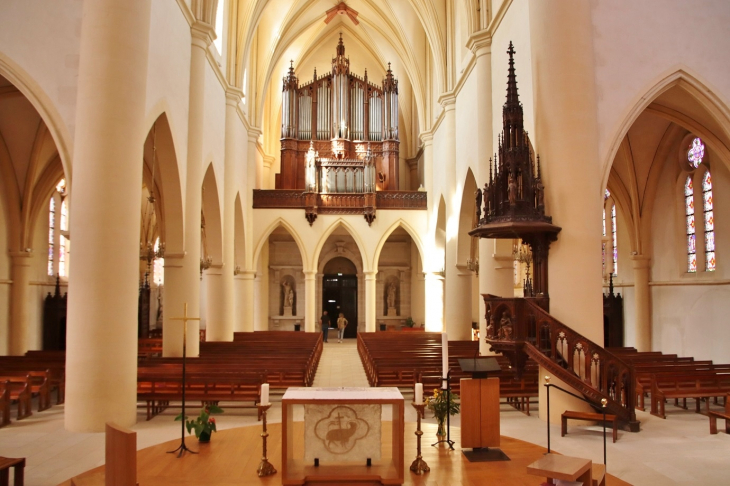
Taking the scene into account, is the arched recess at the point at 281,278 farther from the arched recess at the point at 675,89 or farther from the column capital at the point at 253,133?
the arched recess at the point at 675,89

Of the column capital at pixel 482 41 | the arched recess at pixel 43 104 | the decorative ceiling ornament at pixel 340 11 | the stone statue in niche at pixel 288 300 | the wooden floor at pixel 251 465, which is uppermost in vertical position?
the decorative ceiling ornament at pixel 340 11

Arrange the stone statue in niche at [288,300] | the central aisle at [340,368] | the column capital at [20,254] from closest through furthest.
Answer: the central aisle at [340,368] → the column capital at [20,254] → the stone statue in niche at [288,300]

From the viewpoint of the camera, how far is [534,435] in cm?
893

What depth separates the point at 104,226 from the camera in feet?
30.0

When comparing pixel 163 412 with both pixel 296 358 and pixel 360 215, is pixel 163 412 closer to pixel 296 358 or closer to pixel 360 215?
pixel 296 358

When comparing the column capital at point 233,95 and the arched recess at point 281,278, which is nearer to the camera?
the column capital at point 233,95

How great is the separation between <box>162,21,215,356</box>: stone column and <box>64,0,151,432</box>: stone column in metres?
4.73

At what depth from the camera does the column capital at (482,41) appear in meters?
14.7

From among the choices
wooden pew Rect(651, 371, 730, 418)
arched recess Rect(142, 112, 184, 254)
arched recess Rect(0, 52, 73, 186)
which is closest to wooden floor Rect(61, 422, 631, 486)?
wooden pew Rect(651, 371, 730, 418)

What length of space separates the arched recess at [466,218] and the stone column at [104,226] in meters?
10.6

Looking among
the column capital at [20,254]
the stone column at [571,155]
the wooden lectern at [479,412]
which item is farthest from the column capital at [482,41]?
the column capital at [20,254]

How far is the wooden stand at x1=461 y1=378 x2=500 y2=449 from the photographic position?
6855mm

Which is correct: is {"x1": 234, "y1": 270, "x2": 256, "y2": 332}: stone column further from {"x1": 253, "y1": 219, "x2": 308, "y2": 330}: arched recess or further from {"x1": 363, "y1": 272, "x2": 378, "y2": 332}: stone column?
{"x1": 253, "y1": 219, "x2": 308, "y2": 330}: arched recess

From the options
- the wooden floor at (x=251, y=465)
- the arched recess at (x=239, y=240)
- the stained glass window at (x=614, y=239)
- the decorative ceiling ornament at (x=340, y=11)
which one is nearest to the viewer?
the wooden floor at (x=251, y=465)
